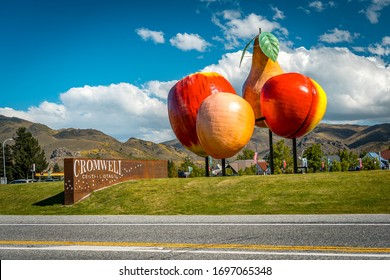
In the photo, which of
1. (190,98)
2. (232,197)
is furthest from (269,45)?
(232,197)

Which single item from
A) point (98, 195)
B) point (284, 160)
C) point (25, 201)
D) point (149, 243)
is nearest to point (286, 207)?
point (149, 243)

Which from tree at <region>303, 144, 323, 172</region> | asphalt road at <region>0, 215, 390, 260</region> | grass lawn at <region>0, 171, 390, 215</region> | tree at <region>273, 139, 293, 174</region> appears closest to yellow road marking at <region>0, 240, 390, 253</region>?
asphalt road at <region>0, 215, 390, 260</region>

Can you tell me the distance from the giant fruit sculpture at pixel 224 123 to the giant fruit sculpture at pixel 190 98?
1731 mm

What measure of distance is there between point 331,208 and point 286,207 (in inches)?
63.4

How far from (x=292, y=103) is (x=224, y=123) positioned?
3.64 meters

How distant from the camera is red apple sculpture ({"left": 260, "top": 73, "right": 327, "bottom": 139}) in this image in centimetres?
2109

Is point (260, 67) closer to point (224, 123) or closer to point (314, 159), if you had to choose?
point (224, 123)

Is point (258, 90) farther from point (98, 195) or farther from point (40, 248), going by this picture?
point (40, 248)

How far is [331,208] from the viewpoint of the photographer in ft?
47.4

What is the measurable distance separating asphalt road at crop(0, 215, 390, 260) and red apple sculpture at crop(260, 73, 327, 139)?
10.1 m

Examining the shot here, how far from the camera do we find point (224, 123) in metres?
21.2

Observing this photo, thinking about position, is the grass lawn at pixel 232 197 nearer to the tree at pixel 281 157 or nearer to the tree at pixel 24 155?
the tree at pixel 281 157

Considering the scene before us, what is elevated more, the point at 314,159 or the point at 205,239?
the point at 314,159

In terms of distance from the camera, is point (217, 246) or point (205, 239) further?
point (205, 239)
